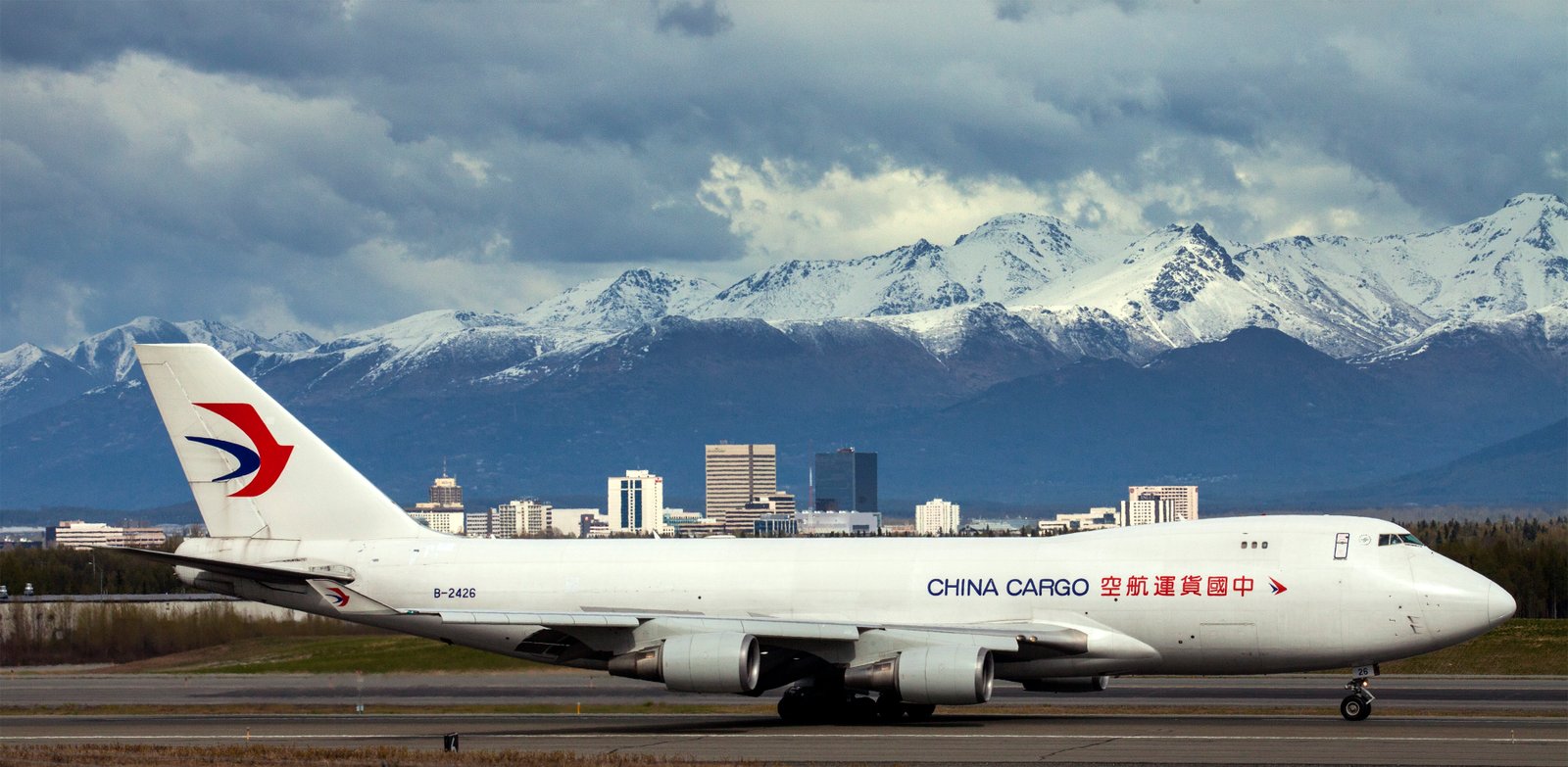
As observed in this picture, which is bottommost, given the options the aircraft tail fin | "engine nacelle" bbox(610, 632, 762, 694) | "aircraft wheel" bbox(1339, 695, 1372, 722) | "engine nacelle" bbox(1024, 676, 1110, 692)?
"aircraft wheel" bbox(1339, 695, 1372, 722)

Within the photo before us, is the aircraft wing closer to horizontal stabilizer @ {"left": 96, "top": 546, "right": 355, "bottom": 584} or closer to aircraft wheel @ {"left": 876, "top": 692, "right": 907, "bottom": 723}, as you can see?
aircraft wheel @ {"left": 876, "top": 692, "right": 907, "bottom": 723}

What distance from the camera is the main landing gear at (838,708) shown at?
47688 millimetres

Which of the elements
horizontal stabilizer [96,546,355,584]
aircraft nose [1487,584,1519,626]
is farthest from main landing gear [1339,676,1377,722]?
horizontal stabilizer [96,546,355,584]

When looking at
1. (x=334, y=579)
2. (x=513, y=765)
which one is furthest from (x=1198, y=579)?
(x=334, y=579)

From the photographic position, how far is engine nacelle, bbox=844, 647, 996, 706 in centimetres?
4403

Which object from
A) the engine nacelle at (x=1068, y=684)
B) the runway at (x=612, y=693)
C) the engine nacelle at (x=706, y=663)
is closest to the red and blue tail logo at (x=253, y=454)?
the runway at (x=612, y=693)

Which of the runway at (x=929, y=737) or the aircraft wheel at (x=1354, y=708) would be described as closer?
the runway at (x=929, y=737)

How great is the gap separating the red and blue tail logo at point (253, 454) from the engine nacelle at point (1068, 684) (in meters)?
20.0

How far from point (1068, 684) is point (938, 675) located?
4491mm

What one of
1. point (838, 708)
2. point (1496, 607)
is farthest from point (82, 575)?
point (1496, 607)

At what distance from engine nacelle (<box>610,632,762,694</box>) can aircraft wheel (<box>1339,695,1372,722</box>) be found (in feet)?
44.9

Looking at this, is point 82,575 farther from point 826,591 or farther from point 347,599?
point 826,591

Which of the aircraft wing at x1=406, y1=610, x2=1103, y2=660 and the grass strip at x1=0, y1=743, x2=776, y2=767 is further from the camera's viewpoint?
the aircraft wing at x1=406, y1=610, x2=1103, y2=660

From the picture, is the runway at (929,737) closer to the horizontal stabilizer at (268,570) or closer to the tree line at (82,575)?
the horizontal stabilizer at (268,570)
